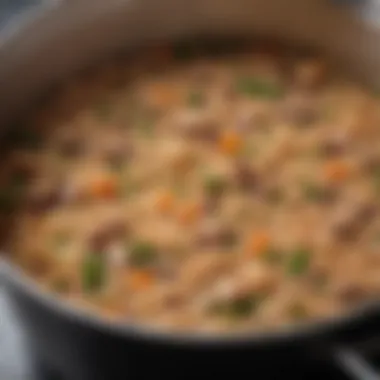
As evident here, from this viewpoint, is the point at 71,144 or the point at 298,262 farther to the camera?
the point at 71,144

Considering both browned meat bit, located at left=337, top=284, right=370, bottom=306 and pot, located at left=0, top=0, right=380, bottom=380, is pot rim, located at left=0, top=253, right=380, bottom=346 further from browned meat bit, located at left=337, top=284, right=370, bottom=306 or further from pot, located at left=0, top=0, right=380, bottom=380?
browned meat bit, located at left=337, top=284, right=370, bottom=306

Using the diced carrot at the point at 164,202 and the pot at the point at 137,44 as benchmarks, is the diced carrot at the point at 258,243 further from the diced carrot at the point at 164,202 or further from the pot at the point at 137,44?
the pot at the point at 137,44

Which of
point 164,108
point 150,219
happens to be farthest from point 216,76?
point 150,219

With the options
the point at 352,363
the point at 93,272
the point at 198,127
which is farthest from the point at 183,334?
the point at 198,127

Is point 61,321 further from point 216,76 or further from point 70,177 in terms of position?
point 216,76

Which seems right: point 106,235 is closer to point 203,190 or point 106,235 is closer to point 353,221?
point 203,190

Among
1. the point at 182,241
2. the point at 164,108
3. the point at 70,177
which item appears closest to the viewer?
the point at 182,241
